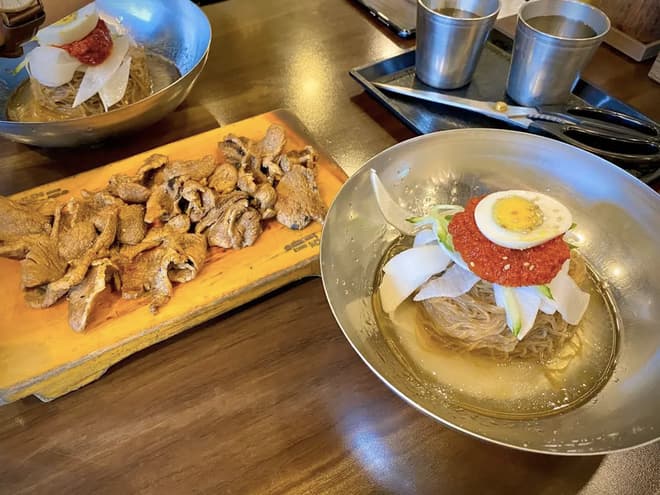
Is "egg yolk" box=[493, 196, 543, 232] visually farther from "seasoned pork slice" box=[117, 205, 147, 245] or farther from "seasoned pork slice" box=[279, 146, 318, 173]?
"seasoned pork slice" box=[117, 205, 147, 245]

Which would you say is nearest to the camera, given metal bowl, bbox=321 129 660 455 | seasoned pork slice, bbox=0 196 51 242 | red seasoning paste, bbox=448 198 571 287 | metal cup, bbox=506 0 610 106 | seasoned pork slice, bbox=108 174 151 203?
metal bowl, bbox=321 129 660 455

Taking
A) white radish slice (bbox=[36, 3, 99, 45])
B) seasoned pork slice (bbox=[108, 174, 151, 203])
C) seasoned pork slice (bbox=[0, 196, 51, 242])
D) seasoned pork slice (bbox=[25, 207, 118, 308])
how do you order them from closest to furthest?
seasoned pork slice (bbox=[25, 207, 118, 308]) → seasoned pork slice (bbox=[0, 196, 51, 242]) → seasoned pork slice (bbox=[108, 174, 151, 203]) → white radish slice (bbox=[36, 3, 99, 45])

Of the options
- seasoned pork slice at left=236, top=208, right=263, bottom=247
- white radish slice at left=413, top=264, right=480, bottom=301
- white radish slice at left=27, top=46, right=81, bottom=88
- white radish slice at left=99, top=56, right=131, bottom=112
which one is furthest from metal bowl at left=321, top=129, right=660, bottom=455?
white radish slice at left=27, top=46, right=81, bottom=88

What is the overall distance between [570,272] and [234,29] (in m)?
1.63

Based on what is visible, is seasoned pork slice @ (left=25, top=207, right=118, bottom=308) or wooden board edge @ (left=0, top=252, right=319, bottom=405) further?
seasoned pork slice @ (left=25, top=207, right=118, bottom=308)

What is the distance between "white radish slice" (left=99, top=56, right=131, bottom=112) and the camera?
143cm

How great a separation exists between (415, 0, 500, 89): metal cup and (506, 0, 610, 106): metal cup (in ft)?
0.41

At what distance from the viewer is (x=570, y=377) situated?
0.96 metres

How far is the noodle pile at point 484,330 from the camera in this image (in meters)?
1.01

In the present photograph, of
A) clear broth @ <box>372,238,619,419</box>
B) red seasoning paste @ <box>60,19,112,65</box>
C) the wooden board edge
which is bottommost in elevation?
the wooden board edge

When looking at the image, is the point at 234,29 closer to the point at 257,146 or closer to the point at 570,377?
the point at 257,146

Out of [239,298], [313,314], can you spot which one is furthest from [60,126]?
[313,314]

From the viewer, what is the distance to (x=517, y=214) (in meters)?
0.96

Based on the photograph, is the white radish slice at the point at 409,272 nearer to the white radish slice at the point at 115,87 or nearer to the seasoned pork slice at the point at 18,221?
the seasoned pork slice at the point at 18,221
